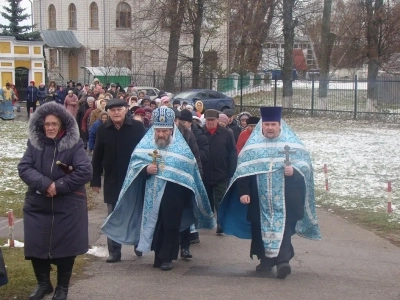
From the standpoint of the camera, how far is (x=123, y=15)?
2259 inches

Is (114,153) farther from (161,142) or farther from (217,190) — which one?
(217,190)

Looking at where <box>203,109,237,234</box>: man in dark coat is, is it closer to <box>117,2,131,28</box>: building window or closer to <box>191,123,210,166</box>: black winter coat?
<box>191,123,210,166</box>: black winter coat

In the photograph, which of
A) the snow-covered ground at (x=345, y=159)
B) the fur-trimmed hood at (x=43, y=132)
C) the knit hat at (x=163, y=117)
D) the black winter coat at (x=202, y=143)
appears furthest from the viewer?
the snow-covered ground at (x=345, y=159)

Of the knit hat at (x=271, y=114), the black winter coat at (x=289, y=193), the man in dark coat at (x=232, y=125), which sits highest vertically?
the knit hat at (x=271, y=114)

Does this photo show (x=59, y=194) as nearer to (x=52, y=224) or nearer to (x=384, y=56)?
(x=52, y=224)

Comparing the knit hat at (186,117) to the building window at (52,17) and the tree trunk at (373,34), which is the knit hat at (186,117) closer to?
the tree trunk at (373,34)

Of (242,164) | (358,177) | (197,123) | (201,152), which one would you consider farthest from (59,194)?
(358,177)

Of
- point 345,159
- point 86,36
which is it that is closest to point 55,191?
point 345,159

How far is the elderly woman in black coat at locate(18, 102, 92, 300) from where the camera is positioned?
593cm

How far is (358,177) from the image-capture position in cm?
1556

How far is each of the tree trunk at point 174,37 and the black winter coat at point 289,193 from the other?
34.0m

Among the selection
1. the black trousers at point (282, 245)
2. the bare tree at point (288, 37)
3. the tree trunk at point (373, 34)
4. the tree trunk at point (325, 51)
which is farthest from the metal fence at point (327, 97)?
the black trousers at point (282, 245)

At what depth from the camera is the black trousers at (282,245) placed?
24.2ft

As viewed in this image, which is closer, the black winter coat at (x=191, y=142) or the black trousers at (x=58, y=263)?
the black trousers at (x=58, y=263)
